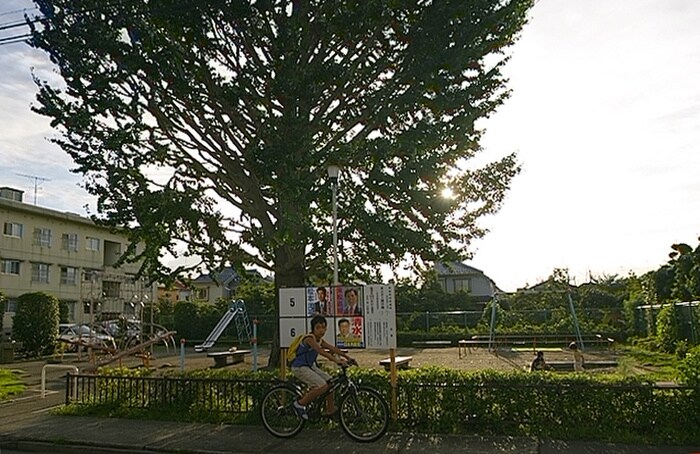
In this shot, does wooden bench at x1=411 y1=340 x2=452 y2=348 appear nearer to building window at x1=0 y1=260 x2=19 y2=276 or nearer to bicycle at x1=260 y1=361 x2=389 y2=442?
bicycle at x1=260 y1=361 x2=389 y2=442

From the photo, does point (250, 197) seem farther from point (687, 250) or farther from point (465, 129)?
point (687, 250)

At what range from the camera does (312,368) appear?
8.66 metres

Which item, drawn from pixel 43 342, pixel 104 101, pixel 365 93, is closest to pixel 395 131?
pixel 365 93

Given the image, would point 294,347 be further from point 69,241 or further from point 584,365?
point 69,241

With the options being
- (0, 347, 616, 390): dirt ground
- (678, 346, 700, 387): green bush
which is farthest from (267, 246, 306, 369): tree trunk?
(678, 346, 700, 387): green bush

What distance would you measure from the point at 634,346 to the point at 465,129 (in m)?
19.9

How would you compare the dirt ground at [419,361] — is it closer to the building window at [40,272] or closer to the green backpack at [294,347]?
the green backpack at [294,347]

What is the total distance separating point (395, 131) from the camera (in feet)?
41.8

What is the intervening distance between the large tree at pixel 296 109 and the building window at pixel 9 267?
29556mm

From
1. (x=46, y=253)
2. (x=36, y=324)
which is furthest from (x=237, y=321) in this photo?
(x=46, y=253)

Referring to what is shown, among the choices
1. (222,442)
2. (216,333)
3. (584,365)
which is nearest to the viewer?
(222,442)

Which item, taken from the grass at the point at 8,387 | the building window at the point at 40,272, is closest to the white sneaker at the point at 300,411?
the grass at the point at 8,387

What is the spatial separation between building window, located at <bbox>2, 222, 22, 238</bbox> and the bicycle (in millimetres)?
35418

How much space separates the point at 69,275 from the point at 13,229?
239 inches
